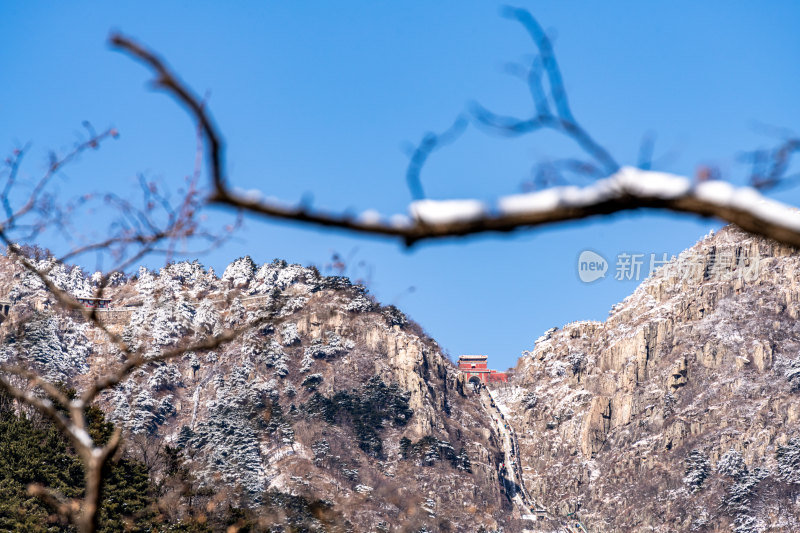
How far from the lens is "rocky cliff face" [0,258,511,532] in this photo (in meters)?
55.2

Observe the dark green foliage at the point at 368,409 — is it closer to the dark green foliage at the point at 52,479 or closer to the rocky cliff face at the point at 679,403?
the rocky cliff face at the point at 679,403

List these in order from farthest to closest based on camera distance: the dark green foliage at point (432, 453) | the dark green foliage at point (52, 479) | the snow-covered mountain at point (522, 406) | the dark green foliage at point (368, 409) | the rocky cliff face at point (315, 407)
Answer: the dark green foliage at point (368, 409) → the dark green foliage at point (432, 453) → the snow-covered mountain at point (522, 406) → the rocky cliff face at point (315, 407) → the dark green foliage at point (52, 479)

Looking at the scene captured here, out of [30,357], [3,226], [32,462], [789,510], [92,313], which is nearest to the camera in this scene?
[92,313]

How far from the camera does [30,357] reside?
219 feet

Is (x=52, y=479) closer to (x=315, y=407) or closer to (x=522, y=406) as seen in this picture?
(x=315, y=407)

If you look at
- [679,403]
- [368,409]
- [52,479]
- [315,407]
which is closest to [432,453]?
[368,409]

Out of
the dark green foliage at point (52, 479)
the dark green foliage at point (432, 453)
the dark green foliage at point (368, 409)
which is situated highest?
the dark green foliage at point (368, 409)

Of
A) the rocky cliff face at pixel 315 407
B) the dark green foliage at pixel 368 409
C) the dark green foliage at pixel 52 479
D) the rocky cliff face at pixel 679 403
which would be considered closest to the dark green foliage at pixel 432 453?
the rocky cliff face at pixel 315 407

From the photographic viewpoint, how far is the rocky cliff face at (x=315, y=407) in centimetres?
5516

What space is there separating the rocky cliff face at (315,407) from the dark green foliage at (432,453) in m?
0.10

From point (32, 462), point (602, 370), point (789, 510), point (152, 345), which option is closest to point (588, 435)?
point (602, 370)

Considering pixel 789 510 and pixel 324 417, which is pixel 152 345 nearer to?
pixel 324 417

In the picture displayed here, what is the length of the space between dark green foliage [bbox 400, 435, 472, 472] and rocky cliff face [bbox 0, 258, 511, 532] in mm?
103

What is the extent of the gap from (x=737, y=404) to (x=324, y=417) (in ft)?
109
